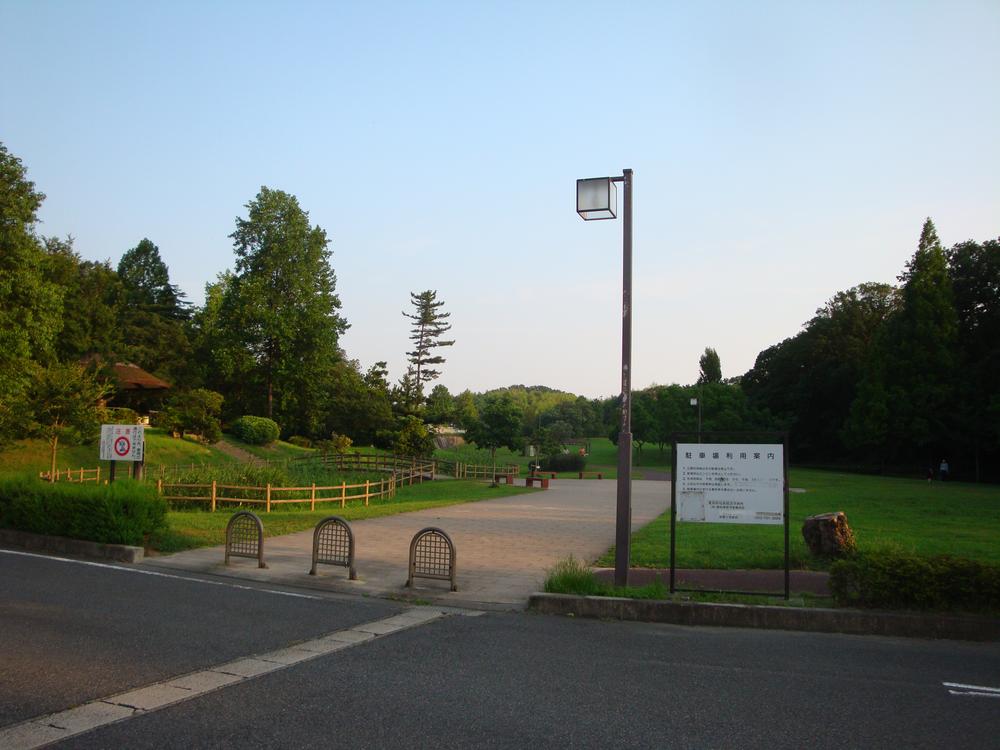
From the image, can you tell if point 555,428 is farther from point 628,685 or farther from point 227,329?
point 628,685

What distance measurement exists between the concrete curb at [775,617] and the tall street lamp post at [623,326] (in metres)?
0.75

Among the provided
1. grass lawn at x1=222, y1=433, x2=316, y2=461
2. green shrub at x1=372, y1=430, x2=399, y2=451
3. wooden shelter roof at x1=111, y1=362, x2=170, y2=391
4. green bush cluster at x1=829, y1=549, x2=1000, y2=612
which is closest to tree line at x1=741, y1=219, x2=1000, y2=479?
green shrub at x1=372, y1=430, x2=399, y2=451

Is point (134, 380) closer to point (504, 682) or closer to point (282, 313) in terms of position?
point (282, 313)

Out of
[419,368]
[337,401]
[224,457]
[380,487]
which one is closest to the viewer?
[380,487]

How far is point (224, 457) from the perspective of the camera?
139ft

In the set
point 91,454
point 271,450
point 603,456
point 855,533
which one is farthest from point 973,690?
point 603,456

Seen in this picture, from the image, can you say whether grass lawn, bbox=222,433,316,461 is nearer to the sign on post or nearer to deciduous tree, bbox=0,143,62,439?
deciduous tree, bbox=0,143,62,439

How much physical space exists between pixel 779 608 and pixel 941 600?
1.70 metres

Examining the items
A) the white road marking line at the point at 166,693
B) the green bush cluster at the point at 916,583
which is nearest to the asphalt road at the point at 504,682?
the white road marking line at the point at 166,693

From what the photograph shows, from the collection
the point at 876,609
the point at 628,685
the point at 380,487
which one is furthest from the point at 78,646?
the point at 380,487

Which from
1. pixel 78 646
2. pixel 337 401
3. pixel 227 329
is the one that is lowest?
pixel 78 646

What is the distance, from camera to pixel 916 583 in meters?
8.16

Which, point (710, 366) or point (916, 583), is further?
point (710, 366)

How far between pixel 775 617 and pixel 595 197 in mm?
5571
